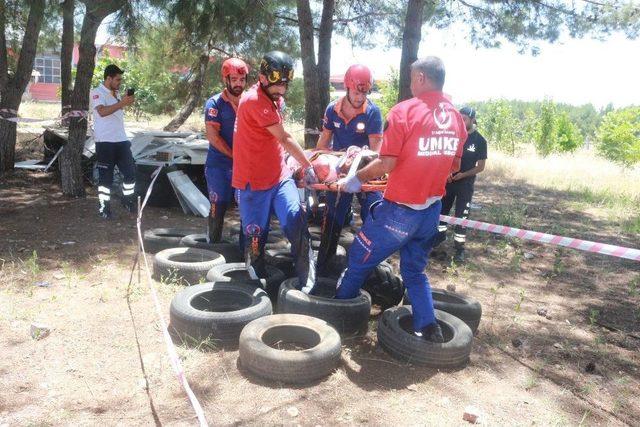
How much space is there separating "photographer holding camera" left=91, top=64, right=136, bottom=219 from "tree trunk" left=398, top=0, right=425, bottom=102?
4108mm

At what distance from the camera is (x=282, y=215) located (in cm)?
418

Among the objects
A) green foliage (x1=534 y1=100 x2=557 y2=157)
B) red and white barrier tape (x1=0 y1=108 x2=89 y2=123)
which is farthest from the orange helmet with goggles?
green foliage (x1=534 y1=100 x2=557 y2=157)

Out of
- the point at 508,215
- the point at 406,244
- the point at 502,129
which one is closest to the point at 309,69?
the point at 508,215

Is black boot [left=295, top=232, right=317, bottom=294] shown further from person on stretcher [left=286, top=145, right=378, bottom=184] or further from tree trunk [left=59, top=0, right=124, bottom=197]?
tree trunk [left=59, top=0, right=124, bottom=197]

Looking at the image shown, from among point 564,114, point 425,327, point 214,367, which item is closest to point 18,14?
point 214,367

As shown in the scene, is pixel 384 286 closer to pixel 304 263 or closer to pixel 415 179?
pixel 304 263

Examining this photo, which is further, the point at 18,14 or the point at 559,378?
the point at 18,14

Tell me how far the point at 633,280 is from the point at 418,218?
391cm

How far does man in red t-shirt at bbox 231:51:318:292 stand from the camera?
3869 mm

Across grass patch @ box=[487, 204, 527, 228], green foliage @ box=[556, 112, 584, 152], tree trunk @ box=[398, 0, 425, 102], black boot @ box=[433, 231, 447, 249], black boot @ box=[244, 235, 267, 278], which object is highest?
tree trunk @ box=[398, 0, 425, 102]

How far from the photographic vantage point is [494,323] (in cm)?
455

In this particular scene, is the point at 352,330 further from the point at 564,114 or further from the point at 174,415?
the point at 564,114

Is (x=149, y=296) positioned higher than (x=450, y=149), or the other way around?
(x=450, y=149)

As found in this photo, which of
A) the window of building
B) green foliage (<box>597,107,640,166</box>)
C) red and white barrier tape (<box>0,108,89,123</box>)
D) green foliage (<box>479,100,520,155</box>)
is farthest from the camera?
the window of building
